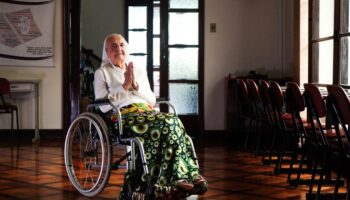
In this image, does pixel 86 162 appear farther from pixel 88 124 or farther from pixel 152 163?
pixel 152 163

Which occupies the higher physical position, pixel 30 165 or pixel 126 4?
pixel 126 4

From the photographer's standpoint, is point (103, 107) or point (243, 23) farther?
point (243, 23)

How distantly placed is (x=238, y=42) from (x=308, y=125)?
118 inches

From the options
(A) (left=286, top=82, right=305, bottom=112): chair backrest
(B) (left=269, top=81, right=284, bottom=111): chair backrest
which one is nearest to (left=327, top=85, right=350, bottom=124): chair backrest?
(A) (left=286, top=82, right=305, bottom=112): chair backrest

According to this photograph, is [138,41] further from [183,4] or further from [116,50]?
[116,50]

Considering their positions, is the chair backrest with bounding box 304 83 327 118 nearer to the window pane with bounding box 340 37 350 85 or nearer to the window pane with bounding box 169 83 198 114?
the window pane with bounding box 340 37 350 85

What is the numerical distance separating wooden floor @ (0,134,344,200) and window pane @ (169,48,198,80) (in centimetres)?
117

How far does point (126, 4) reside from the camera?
10.4m

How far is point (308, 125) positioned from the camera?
4.25m

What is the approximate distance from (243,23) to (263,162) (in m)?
2.43

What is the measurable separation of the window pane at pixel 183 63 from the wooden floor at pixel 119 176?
1.17 metres

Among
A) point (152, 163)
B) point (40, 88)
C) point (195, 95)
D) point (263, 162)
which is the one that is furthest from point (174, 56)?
point (152, 163)

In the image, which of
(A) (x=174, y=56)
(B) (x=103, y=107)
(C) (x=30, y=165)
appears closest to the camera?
(B) (x=103, y=107)

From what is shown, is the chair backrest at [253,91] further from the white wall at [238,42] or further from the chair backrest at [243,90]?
the white wall at [238,42]
